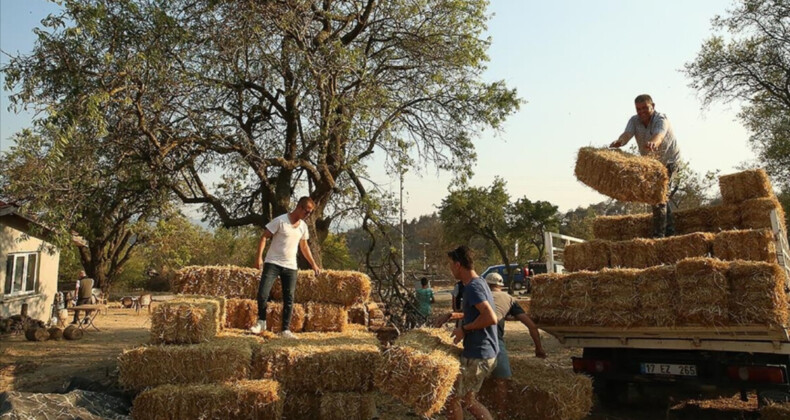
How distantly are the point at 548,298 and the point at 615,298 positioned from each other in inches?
29.8

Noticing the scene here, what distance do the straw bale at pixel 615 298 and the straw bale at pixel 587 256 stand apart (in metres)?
1.07

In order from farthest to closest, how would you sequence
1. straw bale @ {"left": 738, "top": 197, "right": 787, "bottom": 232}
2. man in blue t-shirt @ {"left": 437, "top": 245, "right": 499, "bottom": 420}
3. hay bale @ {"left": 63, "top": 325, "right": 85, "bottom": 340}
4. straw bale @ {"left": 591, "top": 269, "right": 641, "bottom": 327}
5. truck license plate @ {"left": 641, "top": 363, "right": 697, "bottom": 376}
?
hay bale @ {"left": 63, "top": 325, "right": 85, "bottom": 340} → straw bale @ {"left": 738, "top": 197, "right": 787, "bottom": 232} → truck license plate @ {"left": 641, "top": 363, "right": 697, "bottom": 376} → straw bale @ {"left": 591, "top": 269, "right": 641, "bottom": 327} → man in blue t-shirt @ {"left": 437, "top": 245, "right": 499, "bottom": 420}

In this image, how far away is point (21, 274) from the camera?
18.2 metres

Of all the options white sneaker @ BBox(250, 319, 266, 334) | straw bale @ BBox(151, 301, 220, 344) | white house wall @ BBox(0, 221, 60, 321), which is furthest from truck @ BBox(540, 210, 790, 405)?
white house wall @ BBox(0, 221, 60, 321)

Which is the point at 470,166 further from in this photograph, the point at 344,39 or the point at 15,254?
the point at 15,254

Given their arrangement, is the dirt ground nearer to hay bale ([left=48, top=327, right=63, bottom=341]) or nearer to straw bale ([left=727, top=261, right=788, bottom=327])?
hay bale ([left=48, top=327, right=63, bottom=341])

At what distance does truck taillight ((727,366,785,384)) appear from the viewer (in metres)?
5.72

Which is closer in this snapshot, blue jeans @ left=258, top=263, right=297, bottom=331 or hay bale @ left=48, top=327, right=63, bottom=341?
blue jeans @ left=258, top=263, right=297, bottom=331

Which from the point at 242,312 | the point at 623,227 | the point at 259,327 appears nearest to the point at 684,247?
the point at 623,227

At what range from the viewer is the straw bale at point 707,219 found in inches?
292

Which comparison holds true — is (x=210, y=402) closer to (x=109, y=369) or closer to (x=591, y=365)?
(x=591, y=365)

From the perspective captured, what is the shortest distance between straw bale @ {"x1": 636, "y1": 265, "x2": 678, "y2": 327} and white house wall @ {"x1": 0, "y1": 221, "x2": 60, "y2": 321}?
14.6 metres

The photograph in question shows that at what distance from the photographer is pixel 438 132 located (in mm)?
14961

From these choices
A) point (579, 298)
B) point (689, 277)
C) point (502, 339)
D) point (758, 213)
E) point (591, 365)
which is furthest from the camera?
point (758, 213)
